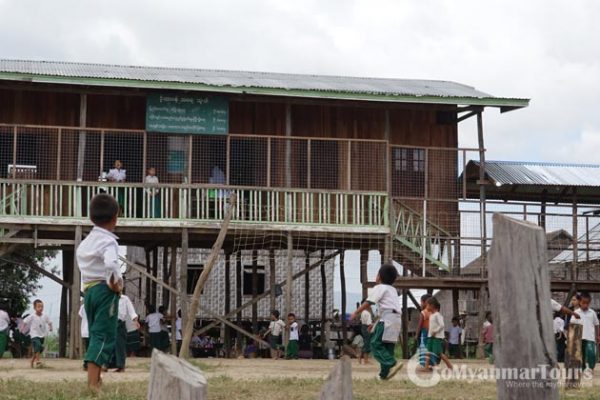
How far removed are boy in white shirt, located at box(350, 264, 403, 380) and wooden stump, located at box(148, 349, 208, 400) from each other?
26.2ft

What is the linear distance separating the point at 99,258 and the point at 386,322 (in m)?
4.83

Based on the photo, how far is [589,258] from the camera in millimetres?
25250

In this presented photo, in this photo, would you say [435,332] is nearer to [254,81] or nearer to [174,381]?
[254,81]

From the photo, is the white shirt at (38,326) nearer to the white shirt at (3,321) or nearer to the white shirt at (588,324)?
the white shirt at (3,321)

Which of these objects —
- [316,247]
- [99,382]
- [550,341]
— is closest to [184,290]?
[316,247]

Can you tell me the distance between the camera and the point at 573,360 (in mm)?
11805

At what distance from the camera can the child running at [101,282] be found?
9031 mm

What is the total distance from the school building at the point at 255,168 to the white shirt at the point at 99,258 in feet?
42.2

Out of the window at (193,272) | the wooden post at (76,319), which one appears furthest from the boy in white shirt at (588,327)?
the window at (193,272)

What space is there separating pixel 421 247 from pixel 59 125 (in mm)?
7488

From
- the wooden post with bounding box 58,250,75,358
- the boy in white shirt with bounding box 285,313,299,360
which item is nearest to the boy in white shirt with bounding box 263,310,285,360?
the boy in white shirt with bounding box 285,313,299,360

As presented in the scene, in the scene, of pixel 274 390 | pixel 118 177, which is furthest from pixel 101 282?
pixel 118 177

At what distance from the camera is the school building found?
22.5 meters

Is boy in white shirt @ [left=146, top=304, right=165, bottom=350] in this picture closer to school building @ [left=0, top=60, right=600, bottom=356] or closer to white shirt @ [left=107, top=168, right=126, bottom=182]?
school building @ [left=0, top=60, right=600, bottom=356]
